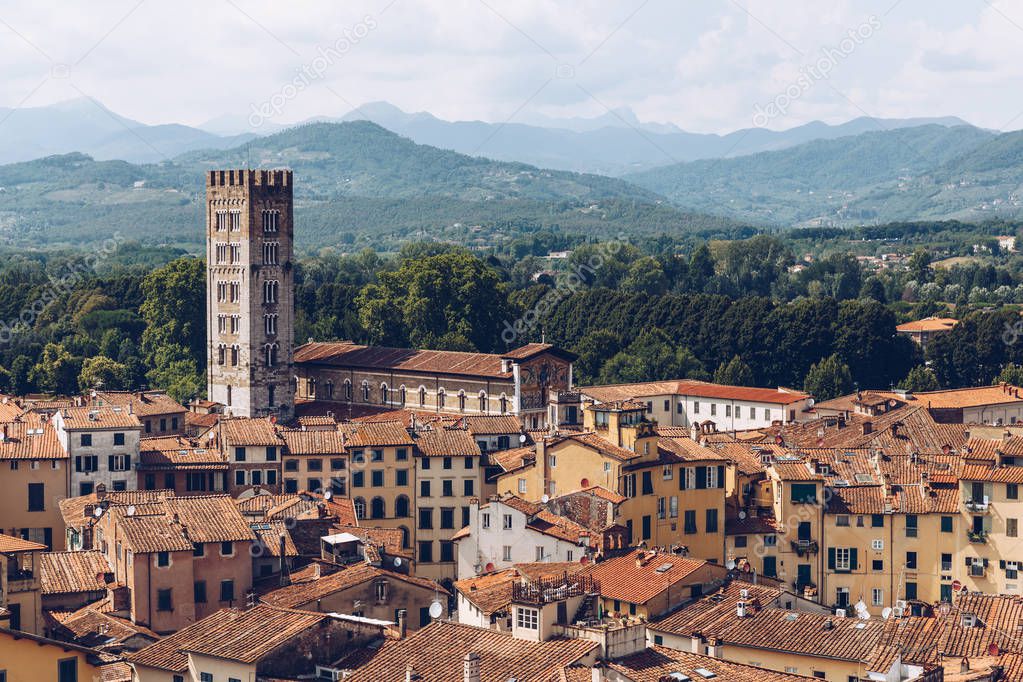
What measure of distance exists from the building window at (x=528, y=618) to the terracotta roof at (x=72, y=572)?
1310 centimetres

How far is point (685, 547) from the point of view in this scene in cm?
5594

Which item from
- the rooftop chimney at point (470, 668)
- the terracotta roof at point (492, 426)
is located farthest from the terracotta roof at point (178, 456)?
→ the rooftop chimney at point (470, 668)

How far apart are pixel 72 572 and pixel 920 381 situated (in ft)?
224

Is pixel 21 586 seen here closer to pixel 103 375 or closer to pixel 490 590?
pixel 490 590

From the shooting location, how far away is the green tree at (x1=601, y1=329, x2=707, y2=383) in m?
113

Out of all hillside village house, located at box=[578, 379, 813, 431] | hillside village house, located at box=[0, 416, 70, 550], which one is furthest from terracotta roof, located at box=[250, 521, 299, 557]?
hillside village house, located at box=[578, 379, 813, 431]

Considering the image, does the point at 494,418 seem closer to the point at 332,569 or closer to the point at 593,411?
the point at 593,411

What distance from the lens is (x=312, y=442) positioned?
6775 centimetres

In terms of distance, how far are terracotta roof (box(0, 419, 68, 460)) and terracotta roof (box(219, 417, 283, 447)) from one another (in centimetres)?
627

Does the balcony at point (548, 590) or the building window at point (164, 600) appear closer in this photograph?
the balcony at point (548, 590)

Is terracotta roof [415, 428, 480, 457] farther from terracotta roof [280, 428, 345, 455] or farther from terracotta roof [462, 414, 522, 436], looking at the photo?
terracotta roof [462, 414, 522, 436]

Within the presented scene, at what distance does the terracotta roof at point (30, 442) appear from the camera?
6069 centimetres

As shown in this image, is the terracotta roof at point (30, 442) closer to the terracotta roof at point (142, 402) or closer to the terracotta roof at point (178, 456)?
the terracotta roof at point (178, 456)

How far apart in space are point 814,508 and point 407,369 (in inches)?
1400
